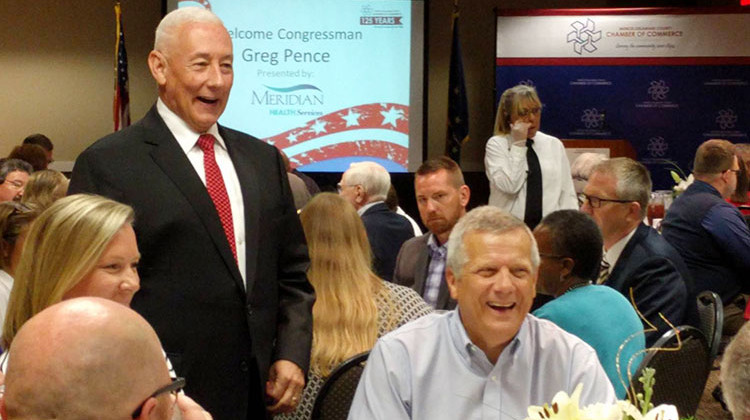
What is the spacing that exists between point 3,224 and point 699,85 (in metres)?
7.55

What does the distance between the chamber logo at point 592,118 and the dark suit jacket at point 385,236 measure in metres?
4.75

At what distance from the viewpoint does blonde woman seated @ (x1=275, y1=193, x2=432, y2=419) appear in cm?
304

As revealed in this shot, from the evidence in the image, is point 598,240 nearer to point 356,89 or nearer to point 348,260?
point 348,260

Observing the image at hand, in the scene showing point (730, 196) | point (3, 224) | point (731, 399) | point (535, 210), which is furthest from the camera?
point (535, 210)

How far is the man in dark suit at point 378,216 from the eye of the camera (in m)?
5.08

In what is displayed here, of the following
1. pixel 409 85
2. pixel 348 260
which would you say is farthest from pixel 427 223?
pixel 409 85

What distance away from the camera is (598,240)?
3.17m

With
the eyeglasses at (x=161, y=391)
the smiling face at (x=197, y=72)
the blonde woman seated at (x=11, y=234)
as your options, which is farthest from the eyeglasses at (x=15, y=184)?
the eyeglasses at (x=161, y=391)

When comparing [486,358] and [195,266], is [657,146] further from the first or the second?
[195,266]

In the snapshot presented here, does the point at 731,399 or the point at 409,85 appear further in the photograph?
the point at 409,85

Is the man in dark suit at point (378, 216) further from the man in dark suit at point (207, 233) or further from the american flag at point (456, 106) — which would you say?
the american flag at point (456, 106)

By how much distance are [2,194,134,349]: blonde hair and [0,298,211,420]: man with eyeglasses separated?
0.84m

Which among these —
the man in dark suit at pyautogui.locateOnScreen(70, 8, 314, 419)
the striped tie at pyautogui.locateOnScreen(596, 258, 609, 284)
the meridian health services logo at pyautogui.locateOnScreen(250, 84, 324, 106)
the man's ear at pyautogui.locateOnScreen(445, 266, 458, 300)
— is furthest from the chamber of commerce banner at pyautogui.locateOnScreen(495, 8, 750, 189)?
the man in dark suit at pyautogui.locateOnScreen(70, 8, 314, 419)

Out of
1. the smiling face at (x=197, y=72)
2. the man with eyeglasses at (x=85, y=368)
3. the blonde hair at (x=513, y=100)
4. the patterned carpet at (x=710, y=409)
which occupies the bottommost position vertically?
the patterned carpet at (x=710, y=409)
